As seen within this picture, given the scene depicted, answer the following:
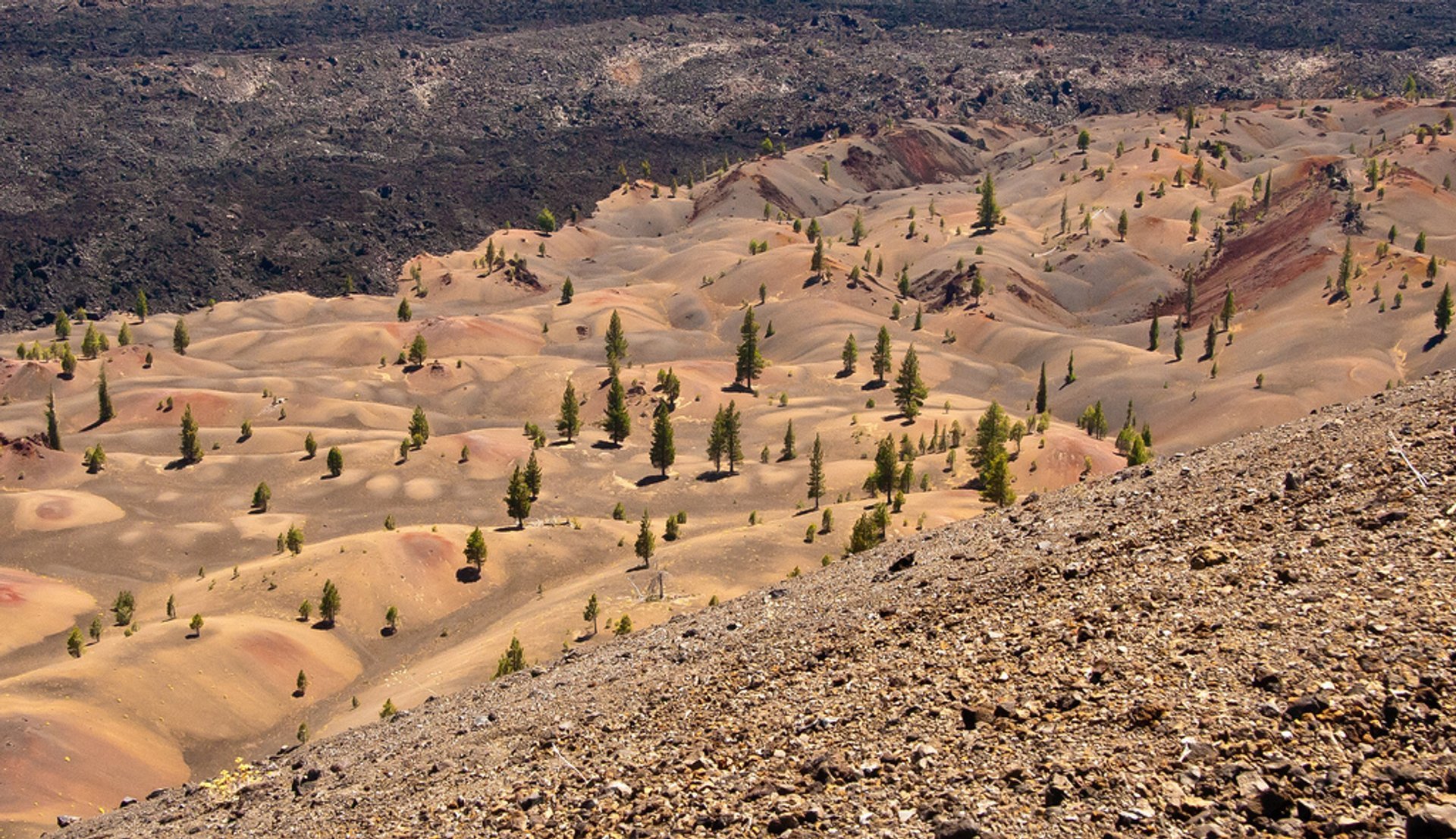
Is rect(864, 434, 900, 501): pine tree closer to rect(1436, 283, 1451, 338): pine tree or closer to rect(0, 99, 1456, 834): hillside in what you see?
rect(0, 99, 1456, 834): hillside

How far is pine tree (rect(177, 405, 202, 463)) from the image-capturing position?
5438 inches

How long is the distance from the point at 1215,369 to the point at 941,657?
151 m

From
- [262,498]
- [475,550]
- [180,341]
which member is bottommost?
[180,341]

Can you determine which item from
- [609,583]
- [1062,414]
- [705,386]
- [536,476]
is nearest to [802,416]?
[705,386]

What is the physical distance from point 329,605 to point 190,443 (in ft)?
180

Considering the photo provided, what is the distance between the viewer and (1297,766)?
17969 millimetres

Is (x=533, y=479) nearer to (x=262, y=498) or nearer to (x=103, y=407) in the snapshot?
(x=262, y=498)

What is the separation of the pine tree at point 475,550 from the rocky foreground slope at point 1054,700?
66.7 m

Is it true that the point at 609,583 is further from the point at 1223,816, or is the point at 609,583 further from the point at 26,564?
the point at 1223,816

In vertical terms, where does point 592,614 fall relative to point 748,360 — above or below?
above

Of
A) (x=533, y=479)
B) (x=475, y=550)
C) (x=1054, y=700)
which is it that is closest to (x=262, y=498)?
A: (x=533, y=479)

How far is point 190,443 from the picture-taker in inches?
5438

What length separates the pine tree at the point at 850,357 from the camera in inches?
6978

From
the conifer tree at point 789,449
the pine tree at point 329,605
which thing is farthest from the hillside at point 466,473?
the pine tree at point 329,605
